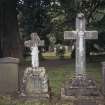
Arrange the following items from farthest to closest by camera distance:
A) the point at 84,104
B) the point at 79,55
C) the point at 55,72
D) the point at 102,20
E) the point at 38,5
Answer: the point at 38,5
the point at 102,20
the point at 55,72
the point at 79,55
the point at 84,104

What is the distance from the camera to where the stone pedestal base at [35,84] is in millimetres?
10906

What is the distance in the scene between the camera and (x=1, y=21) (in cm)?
2281

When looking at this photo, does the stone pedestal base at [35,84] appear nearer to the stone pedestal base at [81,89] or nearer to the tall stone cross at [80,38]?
the stone pedestal base at [81,89]

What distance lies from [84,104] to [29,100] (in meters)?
1.50

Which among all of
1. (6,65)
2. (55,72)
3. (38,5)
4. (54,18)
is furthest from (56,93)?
(54,18)

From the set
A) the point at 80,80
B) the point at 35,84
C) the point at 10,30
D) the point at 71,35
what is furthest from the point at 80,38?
the point at 10,30

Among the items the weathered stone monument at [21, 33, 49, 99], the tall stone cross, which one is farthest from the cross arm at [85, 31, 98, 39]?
the weathered stone monument at [21, 33, 49, 99]

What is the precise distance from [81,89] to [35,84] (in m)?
1.27

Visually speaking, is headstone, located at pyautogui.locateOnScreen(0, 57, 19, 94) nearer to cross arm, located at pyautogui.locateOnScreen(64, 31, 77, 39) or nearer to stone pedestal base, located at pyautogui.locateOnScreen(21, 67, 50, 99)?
stone pedestal base, located at pyautogui.locateOnScreen(21, 67, 50, 99)

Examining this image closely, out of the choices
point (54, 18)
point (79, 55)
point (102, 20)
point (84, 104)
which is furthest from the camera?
point (54, 18)

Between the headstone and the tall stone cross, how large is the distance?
1818 millimetres

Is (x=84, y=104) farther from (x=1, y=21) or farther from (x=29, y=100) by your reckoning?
(x=1, y=21)

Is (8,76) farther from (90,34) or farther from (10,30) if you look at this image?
(10,30)

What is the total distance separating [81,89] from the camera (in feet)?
35.6
